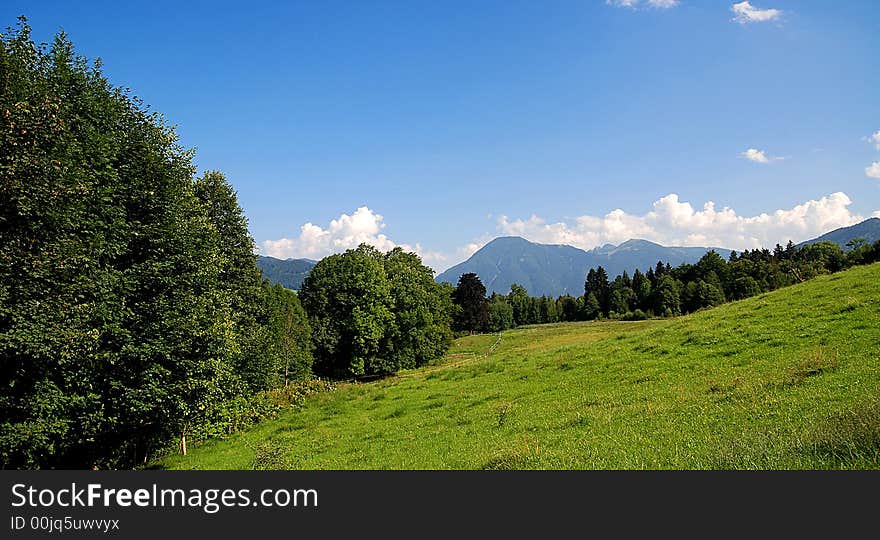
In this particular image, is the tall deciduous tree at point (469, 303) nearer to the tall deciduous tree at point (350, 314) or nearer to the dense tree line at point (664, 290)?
the dense tree line at point (664, 290)

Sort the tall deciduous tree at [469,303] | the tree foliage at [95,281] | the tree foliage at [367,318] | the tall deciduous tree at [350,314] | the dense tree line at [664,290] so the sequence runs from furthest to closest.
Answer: the tall deciduous tree at [469,303] → the dense tree line at [664,290] → the tree foliage at [367,318] → the tall deciduous tree at [350,314] → the tree foliage at [95,281]

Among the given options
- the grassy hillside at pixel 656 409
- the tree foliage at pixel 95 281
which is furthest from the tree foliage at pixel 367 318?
the tree foliage at pixel 95 281

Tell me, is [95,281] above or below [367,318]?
above

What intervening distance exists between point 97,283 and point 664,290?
4547 inches

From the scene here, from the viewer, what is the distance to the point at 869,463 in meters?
7.63

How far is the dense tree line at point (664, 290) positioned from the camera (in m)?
97.9

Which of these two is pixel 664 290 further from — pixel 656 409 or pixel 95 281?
pixel 95 281

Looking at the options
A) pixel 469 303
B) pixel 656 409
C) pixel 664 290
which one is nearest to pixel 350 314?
pixel 656 409

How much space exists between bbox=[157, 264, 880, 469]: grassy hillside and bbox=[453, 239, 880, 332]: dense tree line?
59017 millimetres

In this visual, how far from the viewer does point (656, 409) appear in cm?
1525

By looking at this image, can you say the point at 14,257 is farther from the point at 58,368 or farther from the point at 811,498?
the point at 811,498

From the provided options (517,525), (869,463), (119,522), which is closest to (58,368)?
(119,522)

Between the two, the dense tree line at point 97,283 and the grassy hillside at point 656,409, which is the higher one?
the dense tree line at point 97,283

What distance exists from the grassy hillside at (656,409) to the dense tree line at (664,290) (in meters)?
59.0
